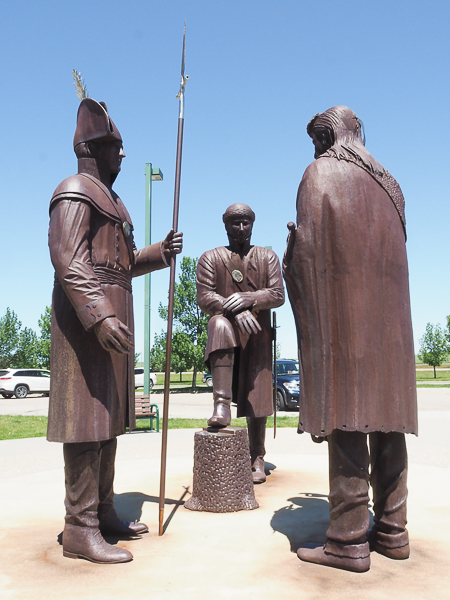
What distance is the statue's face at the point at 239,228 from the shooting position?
5.14 m

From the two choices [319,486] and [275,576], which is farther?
[319,486]

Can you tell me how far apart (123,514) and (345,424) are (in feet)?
6.77

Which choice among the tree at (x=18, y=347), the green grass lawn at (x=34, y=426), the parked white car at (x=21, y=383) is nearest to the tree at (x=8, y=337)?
the tree at (x=18, y=347)

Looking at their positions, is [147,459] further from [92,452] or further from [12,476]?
[92,452]

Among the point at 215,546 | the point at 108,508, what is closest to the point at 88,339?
the point at 108,508

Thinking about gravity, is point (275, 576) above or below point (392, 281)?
below

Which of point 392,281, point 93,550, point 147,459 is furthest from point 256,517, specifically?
point 147,459

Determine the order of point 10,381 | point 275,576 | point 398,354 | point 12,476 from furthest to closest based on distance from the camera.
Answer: point 10,381 < point 12,476 < point 398,354 < point 275,576

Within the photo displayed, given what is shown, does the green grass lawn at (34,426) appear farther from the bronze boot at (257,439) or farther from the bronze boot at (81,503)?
the bronze boot at (81,503)

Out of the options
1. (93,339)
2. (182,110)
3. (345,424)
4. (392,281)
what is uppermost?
(182,110)

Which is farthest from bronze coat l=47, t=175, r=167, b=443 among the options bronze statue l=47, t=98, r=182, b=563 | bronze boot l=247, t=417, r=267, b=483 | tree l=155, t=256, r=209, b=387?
tree l=155, t=256, r=209, b=387

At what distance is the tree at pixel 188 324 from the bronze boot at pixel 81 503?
23.8 m

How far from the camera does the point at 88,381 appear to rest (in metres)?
3.24

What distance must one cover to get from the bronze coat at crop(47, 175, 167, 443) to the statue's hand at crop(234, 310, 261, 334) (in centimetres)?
138
